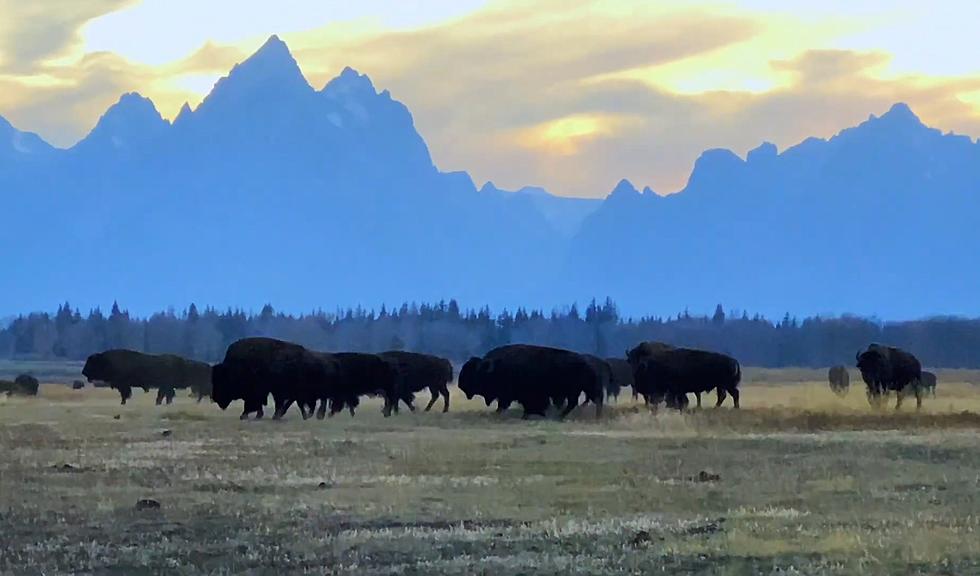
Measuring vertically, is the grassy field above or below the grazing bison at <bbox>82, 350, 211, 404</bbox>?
below

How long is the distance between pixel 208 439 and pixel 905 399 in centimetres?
2604

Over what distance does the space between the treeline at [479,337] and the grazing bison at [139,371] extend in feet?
320

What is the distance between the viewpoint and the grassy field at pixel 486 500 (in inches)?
512

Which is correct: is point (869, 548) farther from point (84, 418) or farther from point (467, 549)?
point (84, 418)

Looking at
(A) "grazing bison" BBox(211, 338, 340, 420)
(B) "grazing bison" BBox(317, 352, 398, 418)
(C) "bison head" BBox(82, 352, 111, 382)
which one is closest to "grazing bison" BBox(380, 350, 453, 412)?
(B) "grazing bison" BBox(317, 352, 398, 418)

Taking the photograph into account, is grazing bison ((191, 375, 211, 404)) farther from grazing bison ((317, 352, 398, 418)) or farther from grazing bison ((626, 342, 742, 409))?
grazing bison ((626, 342, 742, 409))

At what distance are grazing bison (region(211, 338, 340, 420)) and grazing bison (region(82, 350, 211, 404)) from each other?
16.6 metres

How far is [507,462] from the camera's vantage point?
23.1 m

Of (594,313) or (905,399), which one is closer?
(905,399)

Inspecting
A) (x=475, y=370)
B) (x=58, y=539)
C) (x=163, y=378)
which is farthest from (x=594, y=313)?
(x=58, y=539)

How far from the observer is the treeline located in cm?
16962

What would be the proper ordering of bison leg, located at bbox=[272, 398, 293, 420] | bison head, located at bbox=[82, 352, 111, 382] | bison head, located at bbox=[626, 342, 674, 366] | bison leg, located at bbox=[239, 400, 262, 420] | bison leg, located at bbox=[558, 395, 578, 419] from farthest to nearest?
bison head, located at bbox=[82, 352, 111, 382], bison head, located at bbox=[626, 342, 674, 366], bison leg, located at bbox=[558, 395, 578, 419], bison leg, located at bbox=[239, 400, 262, 420], bison leg, located at bbox=[272, 398, 293, 420]

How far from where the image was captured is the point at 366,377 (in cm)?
4225

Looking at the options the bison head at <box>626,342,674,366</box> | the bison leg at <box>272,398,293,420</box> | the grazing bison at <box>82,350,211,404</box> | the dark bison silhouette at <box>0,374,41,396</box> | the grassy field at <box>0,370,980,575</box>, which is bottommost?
the grassy field at <box>0,370,980,575</box>
